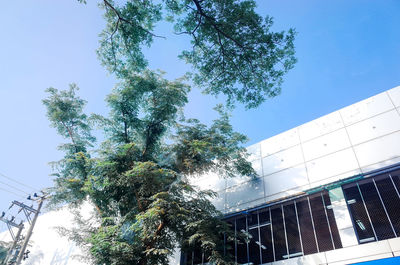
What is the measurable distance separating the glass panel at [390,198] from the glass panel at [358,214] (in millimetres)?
764

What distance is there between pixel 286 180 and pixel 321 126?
3608 mm

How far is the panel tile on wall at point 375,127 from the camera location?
10.6 m

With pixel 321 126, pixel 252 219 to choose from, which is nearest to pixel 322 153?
pixel 321 126

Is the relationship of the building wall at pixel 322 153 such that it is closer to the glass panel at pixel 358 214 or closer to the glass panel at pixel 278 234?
the glass panel at pixel 358 214

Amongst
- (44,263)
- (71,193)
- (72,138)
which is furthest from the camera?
(44,263)

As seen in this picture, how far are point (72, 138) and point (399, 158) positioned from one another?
1635 centimetres

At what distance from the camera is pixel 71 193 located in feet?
40.8

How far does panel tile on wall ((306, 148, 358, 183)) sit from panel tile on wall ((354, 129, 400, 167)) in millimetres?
351

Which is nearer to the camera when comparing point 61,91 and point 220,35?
point 220,35

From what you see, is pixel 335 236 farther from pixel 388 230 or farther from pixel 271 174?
pixel 271 174

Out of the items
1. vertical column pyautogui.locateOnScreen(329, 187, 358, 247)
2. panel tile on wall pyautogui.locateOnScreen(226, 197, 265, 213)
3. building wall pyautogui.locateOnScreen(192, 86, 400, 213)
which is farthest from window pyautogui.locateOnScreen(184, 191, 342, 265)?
building wall pyautogui.locateOnScreen(192, 86, 400, 213)

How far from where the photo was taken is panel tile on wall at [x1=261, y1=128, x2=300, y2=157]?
1390cm

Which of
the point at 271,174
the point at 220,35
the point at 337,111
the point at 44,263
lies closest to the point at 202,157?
the point at 271,174

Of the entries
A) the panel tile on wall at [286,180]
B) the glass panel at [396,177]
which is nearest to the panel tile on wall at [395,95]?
the glass panel at [396,177]
